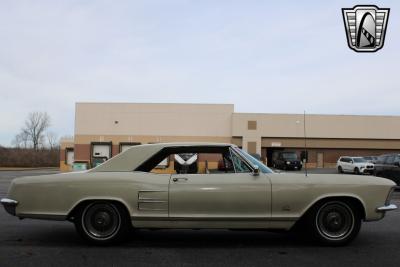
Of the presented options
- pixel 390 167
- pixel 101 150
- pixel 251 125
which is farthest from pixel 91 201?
pixel 101 150

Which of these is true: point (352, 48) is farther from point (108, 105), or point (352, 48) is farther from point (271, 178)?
point (108, 105)

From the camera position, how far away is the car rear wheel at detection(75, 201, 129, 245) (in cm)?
676

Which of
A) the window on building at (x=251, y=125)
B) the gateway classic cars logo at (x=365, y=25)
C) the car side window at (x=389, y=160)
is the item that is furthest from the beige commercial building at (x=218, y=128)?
the gateway classic cars logo at (x=365, y=25)

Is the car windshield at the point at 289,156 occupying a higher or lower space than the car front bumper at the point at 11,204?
higher

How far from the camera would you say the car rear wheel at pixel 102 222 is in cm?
676

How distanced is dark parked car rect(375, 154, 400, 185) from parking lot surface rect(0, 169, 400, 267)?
11323mm

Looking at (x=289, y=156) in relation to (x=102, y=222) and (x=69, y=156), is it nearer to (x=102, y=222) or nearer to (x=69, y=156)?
(x=69, y=156)

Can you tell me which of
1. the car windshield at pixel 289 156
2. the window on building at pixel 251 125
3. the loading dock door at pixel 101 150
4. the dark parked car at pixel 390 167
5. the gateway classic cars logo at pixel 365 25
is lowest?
the dark parked car at pixel 390 167

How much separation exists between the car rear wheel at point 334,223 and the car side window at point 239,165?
1116 millimetres

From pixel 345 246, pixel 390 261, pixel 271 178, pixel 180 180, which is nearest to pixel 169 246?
pixel 180 180

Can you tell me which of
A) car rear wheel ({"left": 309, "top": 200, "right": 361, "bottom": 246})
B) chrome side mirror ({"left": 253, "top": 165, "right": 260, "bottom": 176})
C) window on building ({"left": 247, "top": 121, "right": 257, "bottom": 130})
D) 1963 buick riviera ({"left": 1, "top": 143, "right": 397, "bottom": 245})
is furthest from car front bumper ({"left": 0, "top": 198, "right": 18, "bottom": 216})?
window on building ({"left": 247, "top": 121, "right": 257, "bottom": 130})

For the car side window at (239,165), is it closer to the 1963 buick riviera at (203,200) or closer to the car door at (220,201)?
the 1963 buick riviera at (203,200)

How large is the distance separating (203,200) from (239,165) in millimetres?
767

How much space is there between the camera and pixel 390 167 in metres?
19.1
